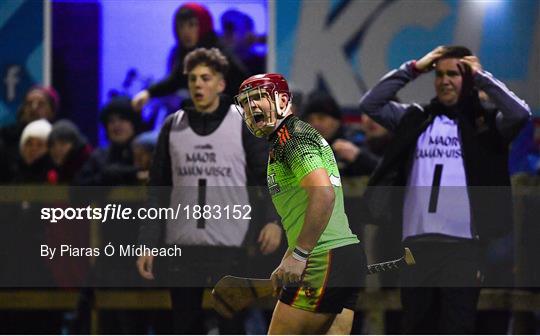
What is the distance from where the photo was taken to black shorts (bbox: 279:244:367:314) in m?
7.07

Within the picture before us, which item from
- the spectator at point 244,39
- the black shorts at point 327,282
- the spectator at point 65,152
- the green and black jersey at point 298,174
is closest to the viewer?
the green and black jersey at point 298,174

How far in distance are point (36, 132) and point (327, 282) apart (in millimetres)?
3680

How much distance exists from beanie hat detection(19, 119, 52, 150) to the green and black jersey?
10.9ft

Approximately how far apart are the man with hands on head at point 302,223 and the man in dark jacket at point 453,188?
130 cm

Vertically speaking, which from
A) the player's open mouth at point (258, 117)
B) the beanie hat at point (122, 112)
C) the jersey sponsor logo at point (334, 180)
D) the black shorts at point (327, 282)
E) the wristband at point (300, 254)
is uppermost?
the player's open mouth at point (258, 117)

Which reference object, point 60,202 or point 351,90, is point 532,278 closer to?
point 351,90

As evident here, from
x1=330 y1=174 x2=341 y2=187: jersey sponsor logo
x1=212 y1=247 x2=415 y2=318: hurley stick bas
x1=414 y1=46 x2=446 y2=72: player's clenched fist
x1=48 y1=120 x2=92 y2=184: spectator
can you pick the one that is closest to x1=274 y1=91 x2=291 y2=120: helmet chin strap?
x1=330 y1=174 x2=341 y2=187: jersey sponsor logo

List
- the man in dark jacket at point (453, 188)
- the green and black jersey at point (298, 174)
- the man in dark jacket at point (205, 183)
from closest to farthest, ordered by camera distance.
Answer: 1. the green and black jersey at point (298, 174)
2. the man in dark jacket at point (453, 188)
3. the man in dark jacket at point (205, 183)

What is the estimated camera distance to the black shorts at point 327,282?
7.07 meters

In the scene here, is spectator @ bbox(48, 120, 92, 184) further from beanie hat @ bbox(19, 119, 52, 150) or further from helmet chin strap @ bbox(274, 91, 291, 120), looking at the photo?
helmet chin strap @ bbox(274, 91, 291, 120)

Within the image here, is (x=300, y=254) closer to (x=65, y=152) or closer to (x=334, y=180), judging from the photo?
(x=334, y=180)

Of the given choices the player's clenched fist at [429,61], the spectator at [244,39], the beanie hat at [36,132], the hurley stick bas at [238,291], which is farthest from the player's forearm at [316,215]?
the spectator at [244,39]

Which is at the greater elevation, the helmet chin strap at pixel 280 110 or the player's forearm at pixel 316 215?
the helmet chin strap at pixel 280 110

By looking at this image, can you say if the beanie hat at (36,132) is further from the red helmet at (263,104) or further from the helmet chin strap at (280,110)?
the helmet chin strap at (280,110)
